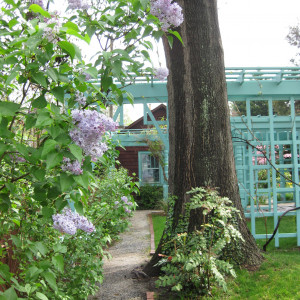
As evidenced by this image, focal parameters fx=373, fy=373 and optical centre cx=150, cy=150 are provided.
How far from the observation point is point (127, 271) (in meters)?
5.30

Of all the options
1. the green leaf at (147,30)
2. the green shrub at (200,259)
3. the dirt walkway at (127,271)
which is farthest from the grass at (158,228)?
the green leaf at (147,30)

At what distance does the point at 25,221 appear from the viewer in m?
2.73

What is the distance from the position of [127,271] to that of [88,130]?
4128mm

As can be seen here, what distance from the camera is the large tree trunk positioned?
4.63 m

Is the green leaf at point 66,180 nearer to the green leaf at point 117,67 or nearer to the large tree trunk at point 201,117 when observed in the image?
the green leaf at point 117,67

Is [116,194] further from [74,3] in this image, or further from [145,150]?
[145,150]

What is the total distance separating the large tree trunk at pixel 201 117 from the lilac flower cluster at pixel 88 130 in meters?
3.06

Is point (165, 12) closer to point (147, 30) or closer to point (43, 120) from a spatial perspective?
point (147, 30)

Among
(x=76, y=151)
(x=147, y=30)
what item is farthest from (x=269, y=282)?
(x=76, y=151)

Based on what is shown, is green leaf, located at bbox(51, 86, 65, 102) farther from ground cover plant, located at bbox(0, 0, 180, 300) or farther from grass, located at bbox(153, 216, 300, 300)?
grass, located at bbox(153, 216, 300, 300)

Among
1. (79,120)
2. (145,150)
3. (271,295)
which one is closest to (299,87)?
(271,295)

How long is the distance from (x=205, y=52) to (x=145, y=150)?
13.0 meters

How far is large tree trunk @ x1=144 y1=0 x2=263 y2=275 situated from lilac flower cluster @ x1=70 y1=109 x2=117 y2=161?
10.0ft

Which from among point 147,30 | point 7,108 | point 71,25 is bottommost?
point 7,108
